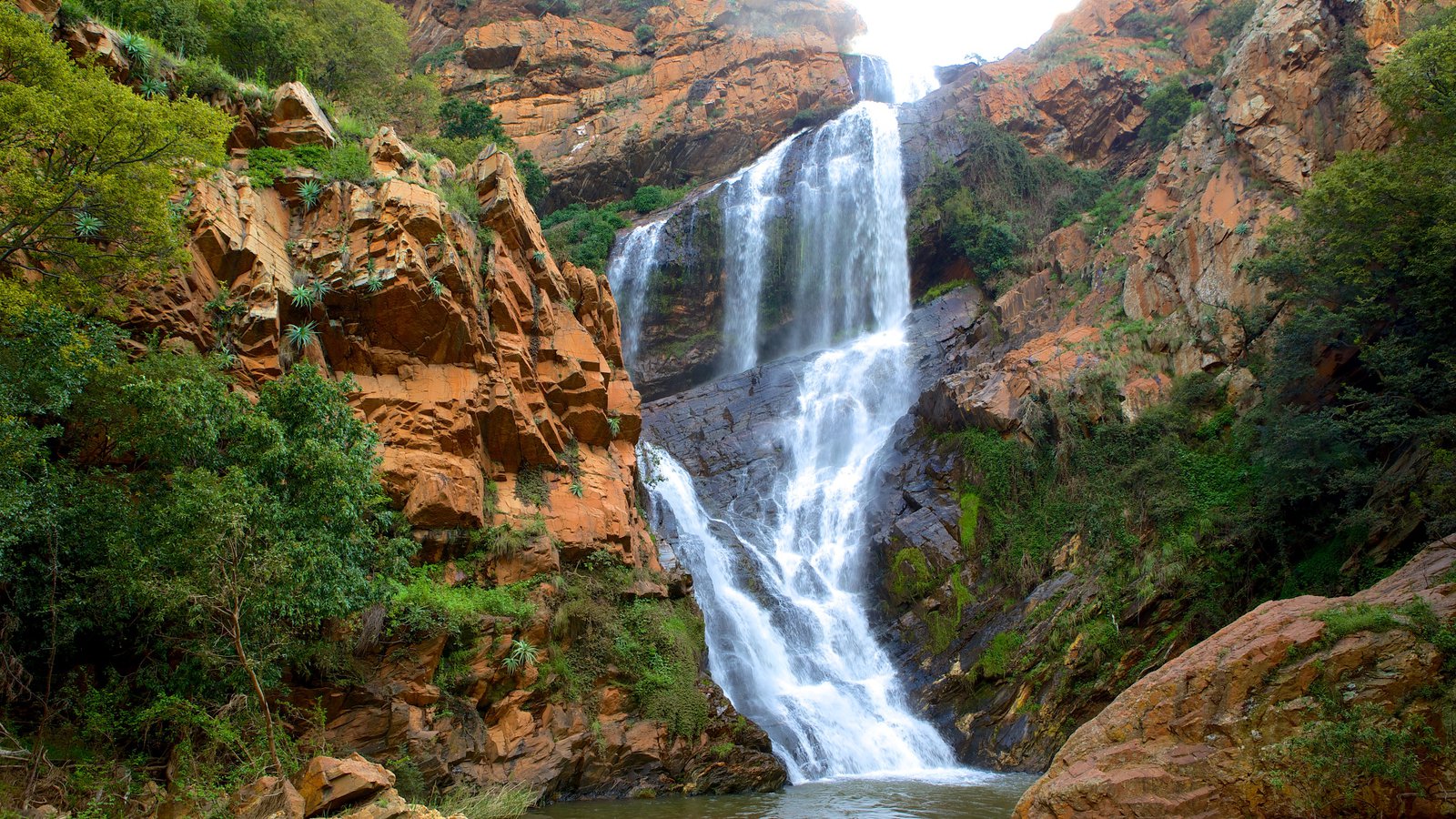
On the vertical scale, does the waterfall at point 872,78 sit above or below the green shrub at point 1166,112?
above

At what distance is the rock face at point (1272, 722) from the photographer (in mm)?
7430

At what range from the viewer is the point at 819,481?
95.7ft

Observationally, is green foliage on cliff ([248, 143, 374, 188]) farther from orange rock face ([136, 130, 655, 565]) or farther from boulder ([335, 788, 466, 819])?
boulder ([335, 788, 466, 819])

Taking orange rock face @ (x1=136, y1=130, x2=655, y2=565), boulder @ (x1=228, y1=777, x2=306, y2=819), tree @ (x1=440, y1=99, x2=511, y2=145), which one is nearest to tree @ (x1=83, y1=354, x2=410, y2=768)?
boulder @ (x1=228, y1=777, x2=306, y2=819)

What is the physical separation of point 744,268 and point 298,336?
24434 millimetres

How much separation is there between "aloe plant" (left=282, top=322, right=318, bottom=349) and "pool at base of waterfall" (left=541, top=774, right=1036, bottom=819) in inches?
388

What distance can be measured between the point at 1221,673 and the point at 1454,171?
1288cm

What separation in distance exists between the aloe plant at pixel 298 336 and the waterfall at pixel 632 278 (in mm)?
21537

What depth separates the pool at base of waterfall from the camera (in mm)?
13234

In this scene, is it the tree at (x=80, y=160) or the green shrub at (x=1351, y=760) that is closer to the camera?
the green shrub at (x=1351, y=760)

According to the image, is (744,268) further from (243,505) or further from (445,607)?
(243,505)

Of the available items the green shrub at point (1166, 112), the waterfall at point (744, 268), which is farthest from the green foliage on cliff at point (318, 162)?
the green shrub at point (1166, 112)

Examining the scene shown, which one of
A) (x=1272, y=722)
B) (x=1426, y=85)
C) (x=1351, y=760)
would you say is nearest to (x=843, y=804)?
(x=1272, y=722)

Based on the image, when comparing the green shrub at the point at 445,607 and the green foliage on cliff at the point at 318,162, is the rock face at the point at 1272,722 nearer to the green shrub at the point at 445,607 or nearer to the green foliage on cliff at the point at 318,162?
the green shrub at the point at 445,607
